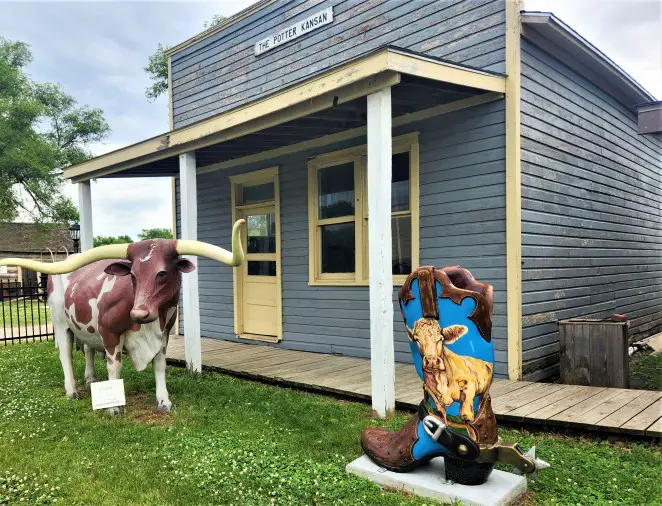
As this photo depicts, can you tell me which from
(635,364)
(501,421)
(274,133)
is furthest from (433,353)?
(635,364)

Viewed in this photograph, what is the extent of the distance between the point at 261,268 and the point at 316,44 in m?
3.27

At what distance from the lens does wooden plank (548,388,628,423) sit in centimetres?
359

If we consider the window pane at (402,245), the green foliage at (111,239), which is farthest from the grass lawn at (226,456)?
the green foliage at (111,239)

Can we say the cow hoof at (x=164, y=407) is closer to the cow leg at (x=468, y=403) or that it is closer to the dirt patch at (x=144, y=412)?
the dirt patch at (x=144, y=412)

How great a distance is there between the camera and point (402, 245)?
227 inches

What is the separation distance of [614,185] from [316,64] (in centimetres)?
437

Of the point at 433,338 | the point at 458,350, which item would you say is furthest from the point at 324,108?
the point at 458,350

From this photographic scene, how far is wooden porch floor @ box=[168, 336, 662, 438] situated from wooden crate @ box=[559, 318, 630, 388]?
0.34m

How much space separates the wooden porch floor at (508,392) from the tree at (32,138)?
1983 cm

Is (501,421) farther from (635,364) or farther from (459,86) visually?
(635,364)

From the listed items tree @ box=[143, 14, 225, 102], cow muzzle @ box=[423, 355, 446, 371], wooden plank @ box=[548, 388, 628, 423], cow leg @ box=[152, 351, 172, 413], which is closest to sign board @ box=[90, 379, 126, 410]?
cow leg @ box=[152, 351, 172, 413]

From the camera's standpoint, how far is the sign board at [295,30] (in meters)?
6.71

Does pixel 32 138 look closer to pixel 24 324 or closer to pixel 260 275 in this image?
pixel 24 324

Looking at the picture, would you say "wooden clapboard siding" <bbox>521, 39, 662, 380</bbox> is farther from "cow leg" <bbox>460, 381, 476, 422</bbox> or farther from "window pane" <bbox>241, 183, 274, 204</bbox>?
"window pane" <bbox>241, 183, 274, 204</bbox>
